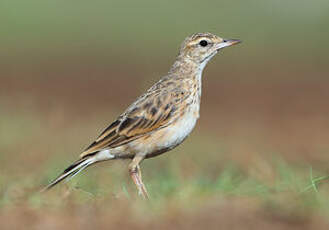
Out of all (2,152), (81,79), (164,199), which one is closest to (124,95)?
(81,79)

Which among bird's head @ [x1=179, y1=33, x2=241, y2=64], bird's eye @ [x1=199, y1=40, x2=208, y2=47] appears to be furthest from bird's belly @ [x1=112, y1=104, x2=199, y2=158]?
bird's eye @ [x1=199, y1=40, x2=208, y2=47]

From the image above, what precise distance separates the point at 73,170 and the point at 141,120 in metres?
0.79

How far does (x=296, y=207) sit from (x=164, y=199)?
1021 mm

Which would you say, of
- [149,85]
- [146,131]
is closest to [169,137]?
[146,131]

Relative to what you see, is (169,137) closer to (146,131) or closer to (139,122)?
(146,131)

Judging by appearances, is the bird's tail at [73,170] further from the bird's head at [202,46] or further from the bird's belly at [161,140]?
the bird's head at [202,46]

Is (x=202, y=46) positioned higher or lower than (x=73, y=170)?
higher

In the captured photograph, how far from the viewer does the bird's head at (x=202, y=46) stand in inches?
304

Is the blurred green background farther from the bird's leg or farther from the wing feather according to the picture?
the wing feather

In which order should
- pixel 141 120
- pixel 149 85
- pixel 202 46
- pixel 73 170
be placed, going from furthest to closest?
pixel 149 85
pixel 202 46
pixel 141 120
pixel 73 170

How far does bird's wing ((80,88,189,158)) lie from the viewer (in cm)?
673

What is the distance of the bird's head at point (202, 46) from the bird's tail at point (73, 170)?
171 centimetres

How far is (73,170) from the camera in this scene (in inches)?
257

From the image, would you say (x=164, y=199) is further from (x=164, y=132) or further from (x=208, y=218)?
(x=164, y=132)
